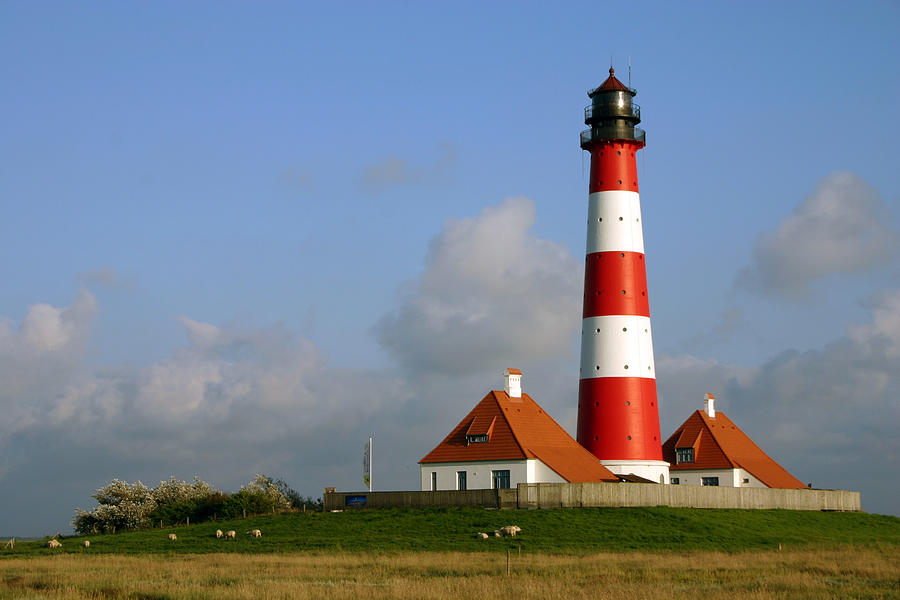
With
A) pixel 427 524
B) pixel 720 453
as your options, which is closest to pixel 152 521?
pixel 427 524

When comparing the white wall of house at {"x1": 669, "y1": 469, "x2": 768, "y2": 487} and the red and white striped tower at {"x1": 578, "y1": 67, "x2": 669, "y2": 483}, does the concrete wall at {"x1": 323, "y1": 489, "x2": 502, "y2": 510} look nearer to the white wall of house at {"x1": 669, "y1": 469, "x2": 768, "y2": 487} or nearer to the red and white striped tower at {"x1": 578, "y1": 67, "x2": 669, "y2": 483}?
the red and white striped tower at {"x1": 578, "y1": 67, "x2": 669, "y2": 483}

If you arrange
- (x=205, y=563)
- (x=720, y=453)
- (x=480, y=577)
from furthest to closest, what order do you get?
1. (x=720, y=453)
2. (x=205, y=563)
3. (x=480, y=577)

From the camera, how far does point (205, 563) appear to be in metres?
37.1

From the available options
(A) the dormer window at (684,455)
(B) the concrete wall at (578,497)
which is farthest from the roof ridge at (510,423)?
(A) the dormer window at (684,455)

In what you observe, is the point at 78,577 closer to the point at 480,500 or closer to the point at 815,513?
the point at 480,500

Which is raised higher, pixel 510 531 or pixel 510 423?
pixel 510 423

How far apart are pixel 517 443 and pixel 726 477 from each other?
59.7 ft

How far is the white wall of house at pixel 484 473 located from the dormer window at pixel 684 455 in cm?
1734

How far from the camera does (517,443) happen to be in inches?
2184

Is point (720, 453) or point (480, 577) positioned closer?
point (480, 577)

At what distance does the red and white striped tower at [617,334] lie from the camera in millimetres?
57469

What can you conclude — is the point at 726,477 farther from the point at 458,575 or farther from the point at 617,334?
the point at 458,575

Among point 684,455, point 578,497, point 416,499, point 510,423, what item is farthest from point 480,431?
point 684,455

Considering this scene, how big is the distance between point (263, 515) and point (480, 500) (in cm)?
1234
